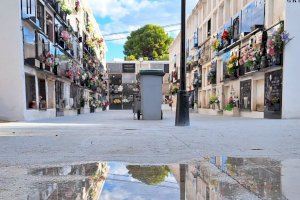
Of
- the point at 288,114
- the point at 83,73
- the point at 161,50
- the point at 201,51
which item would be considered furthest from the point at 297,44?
the point at 161,50

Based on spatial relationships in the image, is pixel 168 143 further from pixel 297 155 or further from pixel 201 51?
pixel 201 51

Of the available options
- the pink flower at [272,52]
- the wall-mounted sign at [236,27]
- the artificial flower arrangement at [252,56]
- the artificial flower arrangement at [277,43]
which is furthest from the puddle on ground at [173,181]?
the wall-mounted sign at [236,27]

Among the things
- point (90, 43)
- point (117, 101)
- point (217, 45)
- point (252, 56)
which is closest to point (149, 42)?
point (117, 101)

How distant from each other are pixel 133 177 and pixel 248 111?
60.8 ft

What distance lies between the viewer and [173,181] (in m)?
3.84

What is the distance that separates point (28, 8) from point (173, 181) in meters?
17.6

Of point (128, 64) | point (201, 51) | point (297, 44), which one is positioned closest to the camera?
point (297, 44)

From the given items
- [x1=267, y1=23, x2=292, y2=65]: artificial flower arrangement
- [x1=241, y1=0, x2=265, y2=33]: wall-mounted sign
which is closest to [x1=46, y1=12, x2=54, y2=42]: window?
[x1=241, y1=0, x2=265, y2=33]: wall-mounted sign

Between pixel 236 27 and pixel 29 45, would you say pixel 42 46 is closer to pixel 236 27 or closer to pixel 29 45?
pixel 29 45

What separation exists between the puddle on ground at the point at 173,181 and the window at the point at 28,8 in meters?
15.3

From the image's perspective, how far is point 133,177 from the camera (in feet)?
13.2

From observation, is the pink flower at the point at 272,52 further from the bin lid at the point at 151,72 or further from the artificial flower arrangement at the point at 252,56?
the bin lid at the point at 151,72

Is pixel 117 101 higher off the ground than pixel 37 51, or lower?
lower

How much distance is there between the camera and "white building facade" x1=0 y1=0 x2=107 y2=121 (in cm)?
1738
